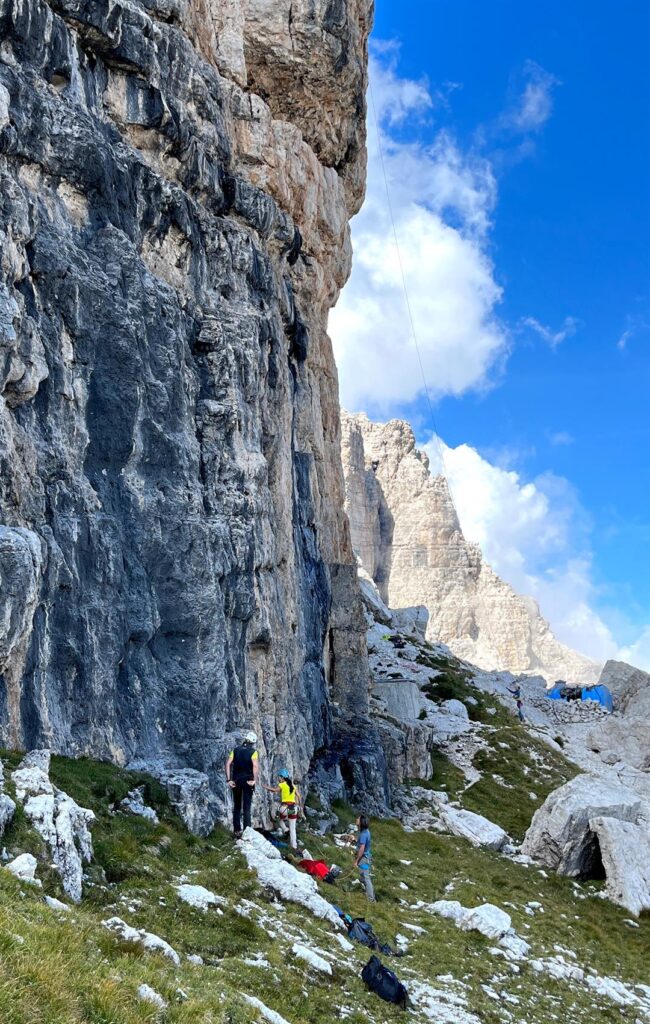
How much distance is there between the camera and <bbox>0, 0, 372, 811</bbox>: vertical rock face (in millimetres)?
19484

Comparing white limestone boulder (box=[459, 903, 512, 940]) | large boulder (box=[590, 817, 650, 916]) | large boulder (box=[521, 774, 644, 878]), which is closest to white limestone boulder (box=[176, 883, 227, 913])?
white limestone boulder (box=[459, 903, 512, 940])

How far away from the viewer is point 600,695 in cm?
8275

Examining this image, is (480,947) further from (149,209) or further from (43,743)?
(149,209)

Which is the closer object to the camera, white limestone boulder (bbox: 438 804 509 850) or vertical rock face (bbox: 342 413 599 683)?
white limestone boulder (bbox: 438 804 509 850)

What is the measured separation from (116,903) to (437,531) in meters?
178

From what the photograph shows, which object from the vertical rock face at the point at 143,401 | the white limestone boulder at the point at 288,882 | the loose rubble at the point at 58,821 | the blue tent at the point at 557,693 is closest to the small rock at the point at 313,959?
the white limestone boulder at the point at 288,882

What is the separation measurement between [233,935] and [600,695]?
77.6 meters

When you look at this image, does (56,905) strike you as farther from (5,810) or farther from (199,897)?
(199,897)

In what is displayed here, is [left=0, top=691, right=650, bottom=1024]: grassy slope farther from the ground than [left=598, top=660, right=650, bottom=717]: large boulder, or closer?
closer

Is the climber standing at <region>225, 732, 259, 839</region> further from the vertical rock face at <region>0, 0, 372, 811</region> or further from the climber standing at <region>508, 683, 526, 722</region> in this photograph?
the climber standing at <region>508, 683, 526, 722</region>

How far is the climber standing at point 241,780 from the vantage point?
66.0 ft

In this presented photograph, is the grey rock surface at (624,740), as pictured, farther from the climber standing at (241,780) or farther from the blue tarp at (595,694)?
the climber standing at (241,780)

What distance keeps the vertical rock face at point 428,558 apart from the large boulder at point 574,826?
139430 mm

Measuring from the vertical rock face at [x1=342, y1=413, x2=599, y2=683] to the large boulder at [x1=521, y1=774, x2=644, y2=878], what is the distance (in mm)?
139430
